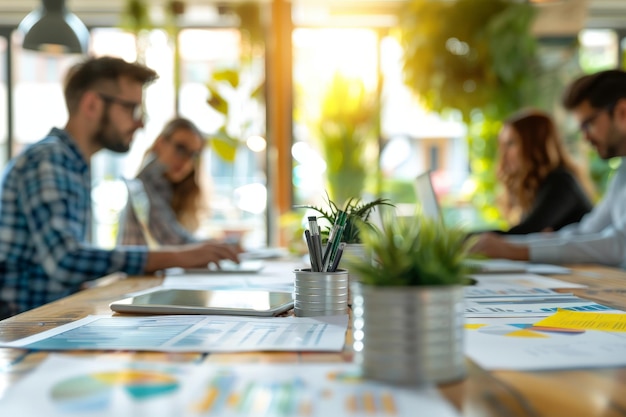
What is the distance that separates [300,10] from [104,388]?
597 centimetres

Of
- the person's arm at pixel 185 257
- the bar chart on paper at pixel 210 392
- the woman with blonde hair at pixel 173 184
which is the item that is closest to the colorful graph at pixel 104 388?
the bar chart on paper at pixel 210 392

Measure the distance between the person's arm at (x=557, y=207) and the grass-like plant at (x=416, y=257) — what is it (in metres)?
2.87

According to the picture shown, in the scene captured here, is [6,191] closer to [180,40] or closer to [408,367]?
[408,367]

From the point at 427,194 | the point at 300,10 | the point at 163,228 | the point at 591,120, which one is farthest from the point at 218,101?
the point at 427,194

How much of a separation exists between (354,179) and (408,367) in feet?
17.8

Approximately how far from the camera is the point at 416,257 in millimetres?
749

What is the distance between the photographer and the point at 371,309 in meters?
0.73

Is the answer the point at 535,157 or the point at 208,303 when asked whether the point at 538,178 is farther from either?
the point at 208,303

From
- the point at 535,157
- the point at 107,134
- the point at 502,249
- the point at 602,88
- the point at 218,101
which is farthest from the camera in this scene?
the point at 218,101

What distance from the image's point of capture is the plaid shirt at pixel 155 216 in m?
3.00

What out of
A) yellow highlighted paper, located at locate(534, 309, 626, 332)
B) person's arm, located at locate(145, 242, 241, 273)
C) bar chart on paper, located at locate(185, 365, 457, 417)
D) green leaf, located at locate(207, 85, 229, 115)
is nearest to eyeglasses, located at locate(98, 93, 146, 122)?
person's arm, located at locate(145, 242, 241, 273)

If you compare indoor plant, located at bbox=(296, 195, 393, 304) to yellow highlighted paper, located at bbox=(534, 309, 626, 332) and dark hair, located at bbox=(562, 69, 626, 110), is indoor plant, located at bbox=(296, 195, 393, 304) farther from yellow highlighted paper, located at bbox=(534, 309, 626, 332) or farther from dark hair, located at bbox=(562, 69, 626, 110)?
dark hair, located at bbox=(562, 69, 626, 110)

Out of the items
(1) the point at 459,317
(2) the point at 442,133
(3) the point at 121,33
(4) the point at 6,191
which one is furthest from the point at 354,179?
(1) the point at 459,317

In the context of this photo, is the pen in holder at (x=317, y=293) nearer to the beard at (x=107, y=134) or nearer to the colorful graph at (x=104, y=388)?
the colorful graph at (x=104, y=388)
